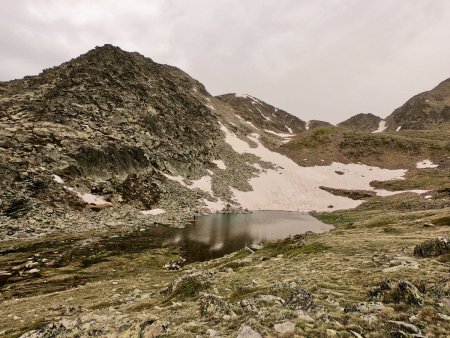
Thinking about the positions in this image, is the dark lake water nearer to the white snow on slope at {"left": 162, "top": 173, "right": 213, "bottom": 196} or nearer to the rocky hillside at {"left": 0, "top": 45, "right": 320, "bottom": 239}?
the rocky hillside at {"left": 0, "top": 45, "right": 320, "bottom": 239}

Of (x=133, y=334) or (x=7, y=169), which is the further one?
(x=7, y=169)

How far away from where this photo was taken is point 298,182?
354ft

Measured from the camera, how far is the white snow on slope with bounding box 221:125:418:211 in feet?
302

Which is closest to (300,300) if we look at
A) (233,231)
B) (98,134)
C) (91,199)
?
(233,231)

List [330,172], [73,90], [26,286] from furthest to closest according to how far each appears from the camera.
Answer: [330,172], [73,90], [26,286]

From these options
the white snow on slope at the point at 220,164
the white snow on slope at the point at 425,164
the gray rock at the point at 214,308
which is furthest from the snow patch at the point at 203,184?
the white snow on slope at the point at 425,164

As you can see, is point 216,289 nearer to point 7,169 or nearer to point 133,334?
point 133,334

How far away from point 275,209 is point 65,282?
67.5 m

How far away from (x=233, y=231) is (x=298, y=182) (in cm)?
5678

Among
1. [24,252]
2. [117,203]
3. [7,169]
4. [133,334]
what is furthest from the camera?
[117,203]

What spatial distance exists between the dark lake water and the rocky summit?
566 millimetres

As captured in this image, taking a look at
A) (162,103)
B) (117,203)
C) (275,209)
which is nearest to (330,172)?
(275,209)

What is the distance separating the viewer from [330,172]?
118 m

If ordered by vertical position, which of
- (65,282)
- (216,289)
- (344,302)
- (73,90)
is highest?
(73,90)
